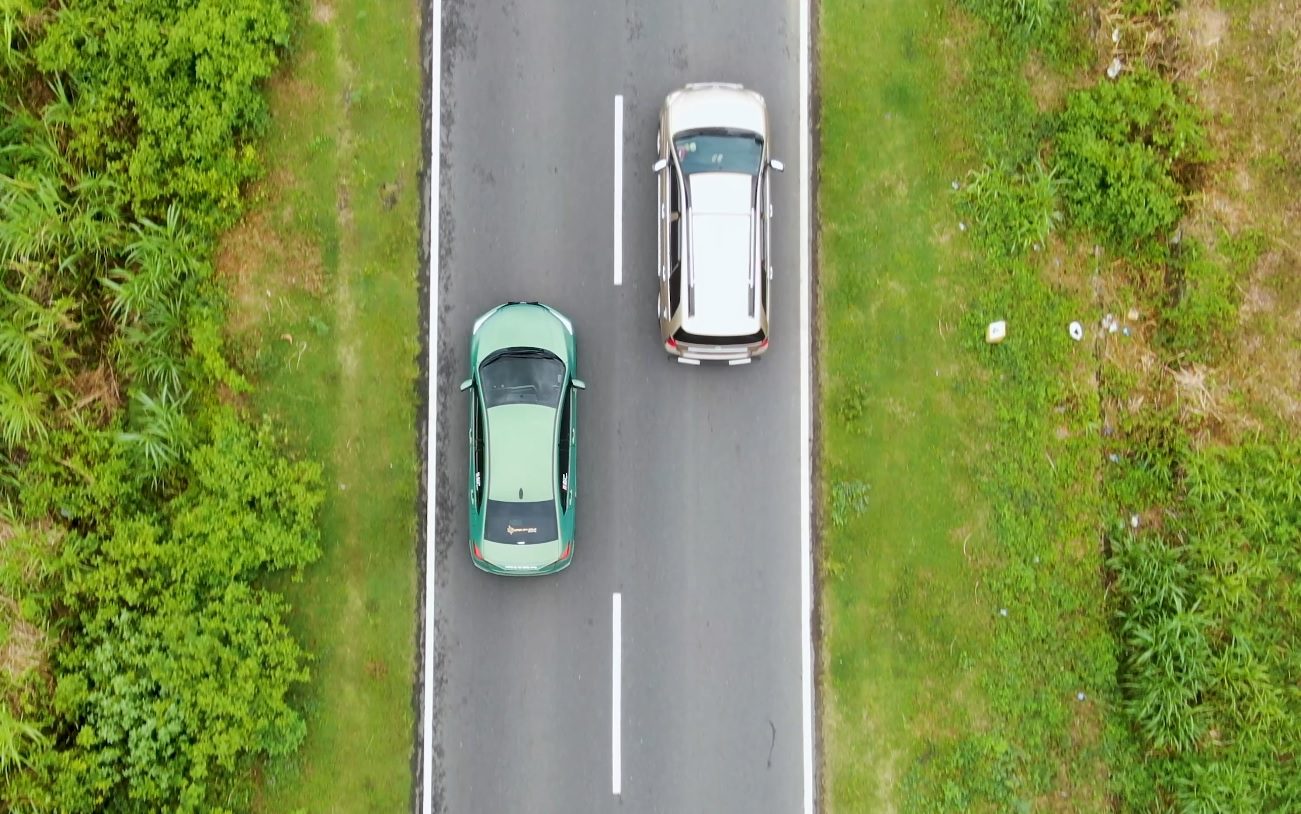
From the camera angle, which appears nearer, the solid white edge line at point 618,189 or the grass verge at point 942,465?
the grass verge at point 942,465

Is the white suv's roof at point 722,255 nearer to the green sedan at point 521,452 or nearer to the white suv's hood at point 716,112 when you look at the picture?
the white suv's hood at point 716,112

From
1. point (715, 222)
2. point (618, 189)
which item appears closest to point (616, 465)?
point (715, 222)

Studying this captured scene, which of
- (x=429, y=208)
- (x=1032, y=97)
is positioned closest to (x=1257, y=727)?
(x=1032, y=97)

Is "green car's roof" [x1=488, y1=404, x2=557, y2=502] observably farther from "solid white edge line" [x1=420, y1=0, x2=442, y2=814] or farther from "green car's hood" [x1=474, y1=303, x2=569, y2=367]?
"solid white edge line" [x1=420, y1=0, x2=442, y2=814]

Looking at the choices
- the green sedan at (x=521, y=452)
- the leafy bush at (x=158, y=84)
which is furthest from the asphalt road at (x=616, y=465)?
the leafy bush at (x=158, y=84)

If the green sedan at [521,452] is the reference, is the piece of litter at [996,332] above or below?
above

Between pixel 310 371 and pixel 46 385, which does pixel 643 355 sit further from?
pixel 46 385

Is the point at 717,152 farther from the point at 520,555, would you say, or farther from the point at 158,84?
the point at 158,84
